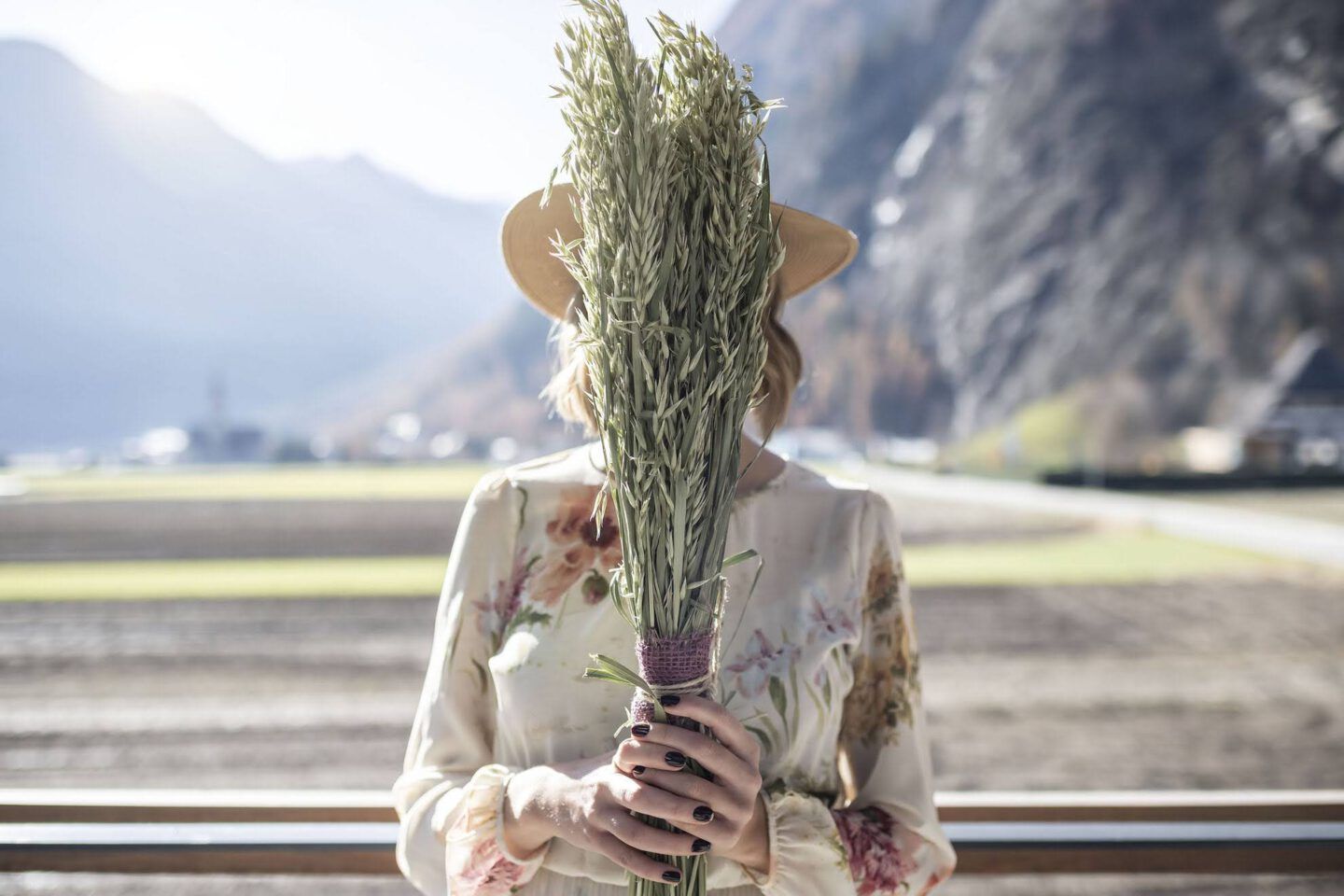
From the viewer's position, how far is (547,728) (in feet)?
3.38

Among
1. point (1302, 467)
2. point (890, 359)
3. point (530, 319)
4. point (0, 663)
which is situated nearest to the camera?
point (0, 663)

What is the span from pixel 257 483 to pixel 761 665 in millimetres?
39948

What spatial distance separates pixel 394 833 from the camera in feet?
4.95

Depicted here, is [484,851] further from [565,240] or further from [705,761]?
[565,240]

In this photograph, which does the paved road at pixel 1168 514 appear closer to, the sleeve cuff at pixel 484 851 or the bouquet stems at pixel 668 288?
the sleeve cuff at pixel 484 851

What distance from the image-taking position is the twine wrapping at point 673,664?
0.75 m

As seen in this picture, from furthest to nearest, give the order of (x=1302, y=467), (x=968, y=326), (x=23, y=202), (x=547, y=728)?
(x=23, y=202) < (x=968, y=326) < (x=1302, y=467) < (x=547, y=728)

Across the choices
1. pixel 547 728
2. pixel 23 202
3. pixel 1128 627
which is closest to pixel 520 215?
pixel 547 728

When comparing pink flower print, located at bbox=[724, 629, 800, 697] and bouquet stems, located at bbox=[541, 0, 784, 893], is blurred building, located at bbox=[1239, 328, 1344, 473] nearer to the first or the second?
pink flower print, located at bbox=[724, 629, 800, 697]

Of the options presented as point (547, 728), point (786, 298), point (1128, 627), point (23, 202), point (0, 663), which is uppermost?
point (23, 202)

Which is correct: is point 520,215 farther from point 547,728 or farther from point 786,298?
point 547,728

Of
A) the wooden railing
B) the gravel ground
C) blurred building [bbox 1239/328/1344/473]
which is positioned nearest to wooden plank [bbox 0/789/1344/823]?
the wooden railing

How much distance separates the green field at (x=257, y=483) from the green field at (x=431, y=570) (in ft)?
40.8

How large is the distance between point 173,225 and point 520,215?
106m
